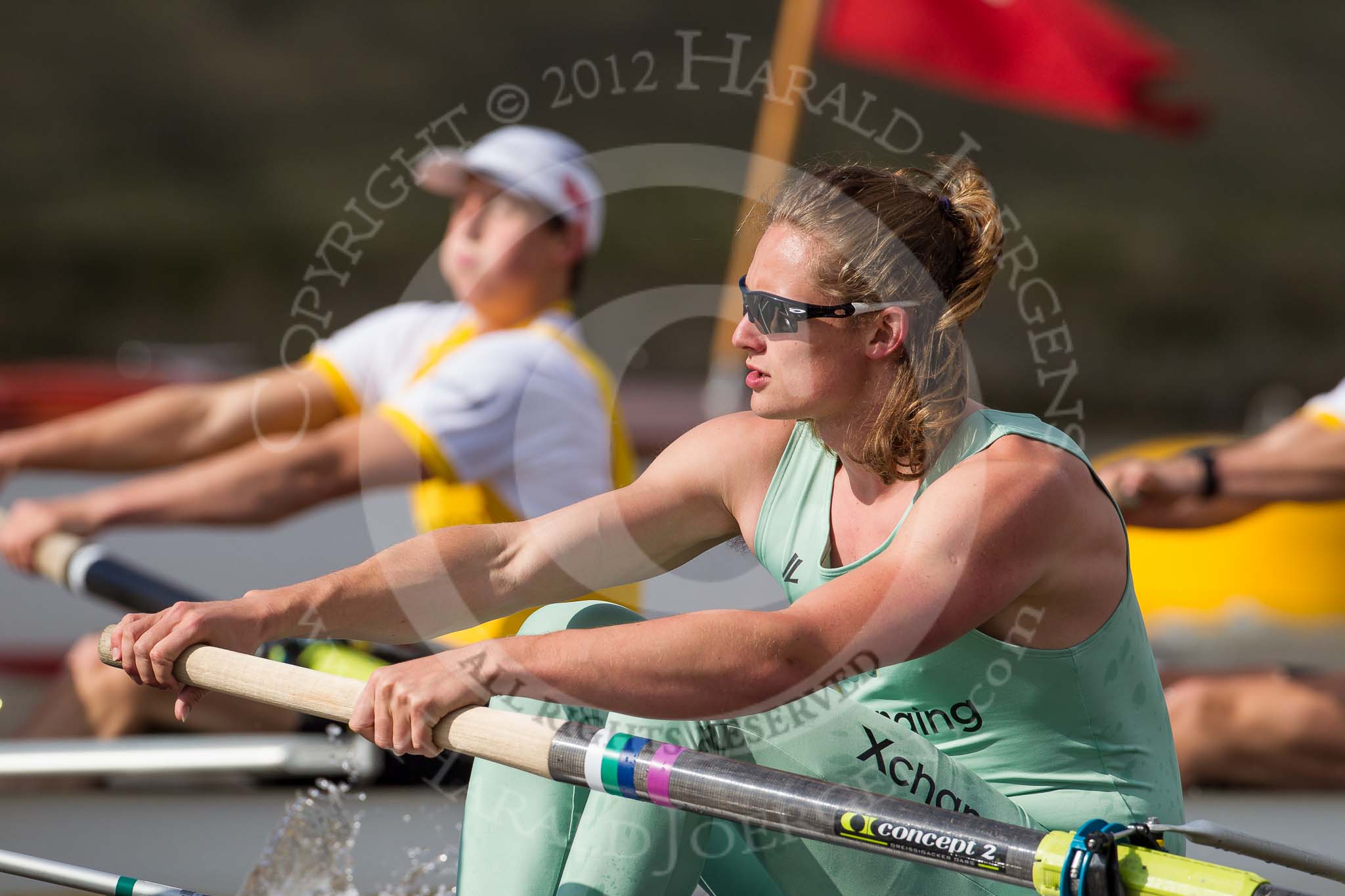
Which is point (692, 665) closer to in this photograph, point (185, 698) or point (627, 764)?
point (627, 764)

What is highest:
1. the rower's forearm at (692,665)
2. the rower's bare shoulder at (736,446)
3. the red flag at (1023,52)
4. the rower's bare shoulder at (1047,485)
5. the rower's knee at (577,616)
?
the red flag at (1023,52)

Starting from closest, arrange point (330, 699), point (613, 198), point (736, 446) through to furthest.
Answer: point (330, 699)
point (736, 446)
point (613, 198)

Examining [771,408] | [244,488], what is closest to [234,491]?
[244,488]

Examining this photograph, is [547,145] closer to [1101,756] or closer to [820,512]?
[820,512]

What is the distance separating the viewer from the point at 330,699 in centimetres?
152

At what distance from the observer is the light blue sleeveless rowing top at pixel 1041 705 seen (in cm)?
150

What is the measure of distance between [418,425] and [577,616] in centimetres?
118

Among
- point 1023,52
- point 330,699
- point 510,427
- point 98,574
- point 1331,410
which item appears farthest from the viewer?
point 1023,52

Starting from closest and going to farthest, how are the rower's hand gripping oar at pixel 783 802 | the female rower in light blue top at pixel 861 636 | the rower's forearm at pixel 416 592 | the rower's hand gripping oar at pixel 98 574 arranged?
the rower's hand gripping oar at pixel 783 802 → the female rower in light blue top at pixel 861 636 → the rower's forearm at pixel 416 592 → the rower's hand gripping oar at pixel 98 574

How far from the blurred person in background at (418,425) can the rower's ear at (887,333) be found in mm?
1099

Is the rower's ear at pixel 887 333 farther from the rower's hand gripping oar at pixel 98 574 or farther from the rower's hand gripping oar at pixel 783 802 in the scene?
the rower's hand gripping oar at pixel 98 574

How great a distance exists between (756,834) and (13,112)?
17667mm

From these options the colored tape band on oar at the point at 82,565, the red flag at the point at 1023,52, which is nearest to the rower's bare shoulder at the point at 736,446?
the colored tape band on oar at the point at 82,565

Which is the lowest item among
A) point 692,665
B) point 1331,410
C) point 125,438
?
point 692,665
